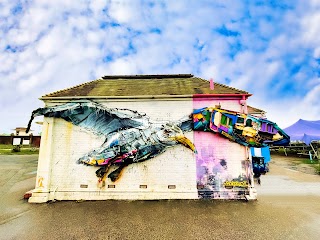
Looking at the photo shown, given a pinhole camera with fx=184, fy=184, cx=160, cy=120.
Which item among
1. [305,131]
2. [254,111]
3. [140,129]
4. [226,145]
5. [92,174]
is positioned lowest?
[92,174]

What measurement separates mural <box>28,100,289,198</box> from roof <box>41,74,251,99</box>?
923 millimetres

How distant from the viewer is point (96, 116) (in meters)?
8.53

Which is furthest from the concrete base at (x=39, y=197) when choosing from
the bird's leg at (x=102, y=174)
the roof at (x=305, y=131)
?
the roof at (x=305, y=131)

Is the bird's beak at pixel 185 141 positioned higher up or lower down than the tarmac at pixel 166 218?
higher up

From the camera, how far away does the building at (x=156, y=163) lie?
7.95 m

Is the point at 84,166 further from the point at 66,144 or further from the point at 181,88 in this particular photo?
the point at 181,88

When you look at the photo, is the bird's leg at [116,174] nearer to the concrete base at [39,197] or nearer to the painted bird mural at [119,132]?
the painted bird mural at [119,132]

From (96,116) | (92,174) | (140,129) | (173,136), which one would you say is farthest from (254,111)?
(92,174)

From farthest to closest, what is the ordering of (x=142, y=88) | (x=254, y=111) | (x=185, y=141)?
(x=254, y=111) < (x=142, y=88) < (x=185, y=141)

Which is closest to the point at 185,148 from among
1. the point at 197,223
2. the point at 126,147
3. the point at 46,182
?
the point at 126,147

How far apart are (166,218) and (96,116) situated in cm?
526

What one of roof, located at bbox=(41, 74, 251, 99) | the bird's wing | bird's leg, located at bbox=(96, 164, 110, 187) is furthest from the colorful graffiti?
bird's leg, located at bbox=(96, 164, 110, 187)

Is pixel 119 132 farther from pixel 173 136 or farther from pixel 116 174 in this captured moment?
pixel 173 136

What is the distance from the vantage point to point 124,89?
9.95 m
